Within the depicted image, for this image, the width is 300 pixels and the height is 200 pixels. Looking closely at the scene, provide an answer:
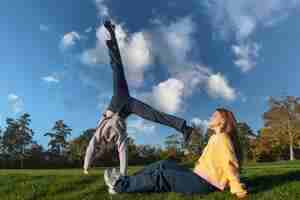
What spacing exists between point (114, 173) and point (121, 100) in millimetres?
1856

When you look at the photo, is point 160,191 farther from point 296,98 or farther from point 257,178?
point 296,98

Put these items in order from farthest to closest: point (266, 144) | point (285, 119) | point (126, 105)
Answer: point (285, 119), point (266, 144), point (126, 105)

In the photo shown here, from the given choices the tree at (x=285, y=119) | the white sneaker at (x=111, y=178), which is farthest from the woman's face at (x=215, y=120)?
the tree at (x=285, y=119)

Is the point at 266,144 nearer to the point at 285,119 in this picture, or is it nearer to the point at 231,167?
the point at 285,119

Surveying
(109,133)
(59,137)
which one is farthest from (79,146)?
(109,133)

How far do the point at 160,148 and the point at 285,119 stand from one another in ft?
53.0

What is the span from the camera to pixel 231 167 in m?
6.88

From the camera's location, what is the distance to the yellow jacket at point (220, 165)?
6895 mm

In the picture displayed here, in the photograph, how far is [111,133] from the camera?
8.89m

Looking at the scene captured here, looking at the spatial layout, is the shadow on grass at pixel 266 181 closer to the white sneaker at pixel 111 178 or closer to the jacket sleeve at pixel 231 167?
the jacket sleeve at pixel 231 167

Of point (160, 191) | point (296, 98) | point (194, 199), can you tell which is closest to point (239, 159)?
point (194, 199)

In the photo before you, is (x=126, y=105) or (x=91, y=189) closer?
(x=91, y=189)

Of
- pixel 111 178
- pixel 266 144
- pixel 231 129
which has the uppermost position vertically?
pixel 266 144

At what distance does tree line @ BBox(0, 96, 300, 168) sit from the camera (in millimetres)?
41000
